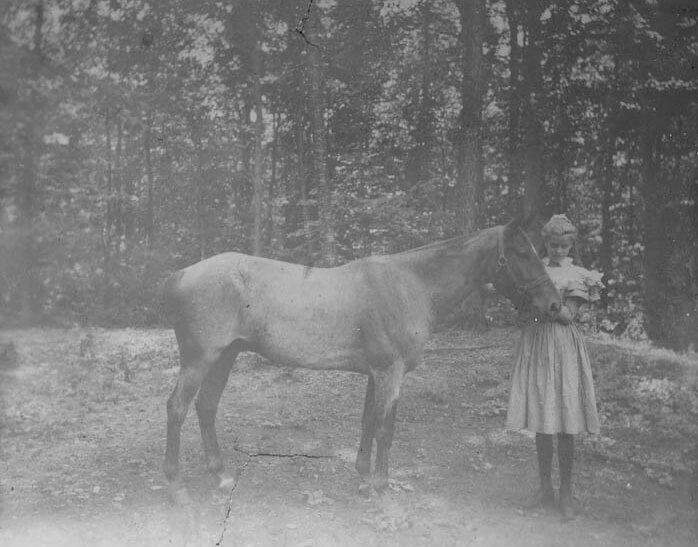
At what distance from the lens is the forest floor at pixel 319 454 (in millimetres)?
3459

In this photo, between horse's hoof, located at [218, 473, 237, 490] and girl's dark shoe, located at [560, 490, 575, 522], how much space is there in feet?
7.61

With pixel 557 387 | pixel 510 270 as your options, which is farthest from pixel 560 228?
pixel 557 387

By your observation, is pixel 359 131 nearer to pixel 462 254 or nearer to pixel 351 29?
pixel 351 29

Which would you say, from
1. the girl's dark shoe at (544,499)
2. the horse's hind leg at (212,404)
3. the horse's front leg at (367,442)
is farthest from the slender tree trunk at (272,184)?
the girl's dark shoe at (544,499)

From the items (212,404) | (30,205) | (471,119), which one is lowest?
(212,404)

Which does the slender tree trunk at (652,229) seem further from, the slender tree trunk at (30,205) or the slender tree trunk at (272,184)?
the slender tree trunk at (30,205)

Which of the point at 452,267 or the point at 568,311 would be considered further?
the point at 452,267

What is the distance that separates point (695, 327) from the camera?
4.73 meters

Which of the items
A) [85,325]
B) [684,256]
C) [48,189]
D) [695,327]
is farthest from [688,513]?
[48,189]

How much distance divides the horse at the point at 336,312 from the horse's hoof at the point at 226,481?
0.04 feet

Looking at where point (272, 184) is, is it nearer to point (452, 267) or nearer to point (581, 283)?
point (452, 267)

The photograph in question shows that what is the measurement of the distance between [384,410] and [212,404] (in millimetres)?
1327

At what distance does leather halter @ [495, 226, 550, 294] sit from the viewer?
3.59m

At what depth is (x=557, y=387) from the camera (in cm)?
351
